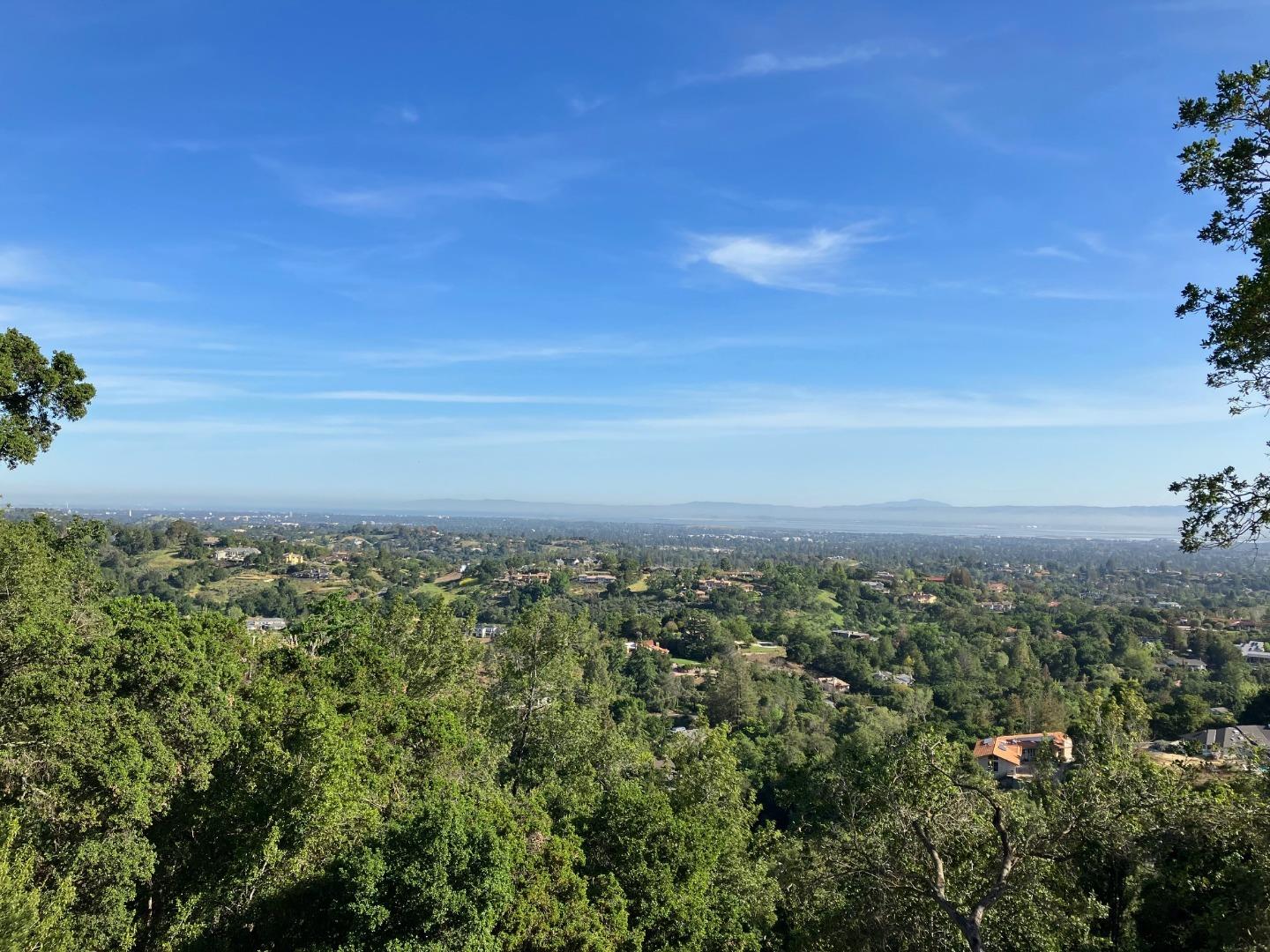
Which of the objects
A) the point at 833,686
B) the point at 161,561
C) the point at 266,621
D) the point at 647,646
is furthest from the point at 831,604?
the point at 161,561

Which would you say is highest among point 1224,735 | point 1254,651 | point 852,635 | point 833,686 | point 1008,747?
point 1224,735

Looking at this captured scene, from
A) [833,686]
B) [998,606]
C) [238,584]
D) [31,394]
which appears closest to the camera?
[31,394]

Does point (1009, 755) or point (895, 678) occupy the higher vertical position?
point (1009, 755)

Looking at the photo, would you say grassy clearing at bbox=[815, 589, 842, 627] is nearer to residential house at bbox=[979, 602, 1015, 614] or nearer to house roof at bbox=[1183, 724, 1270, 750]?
residential house at bbox=[979, 602, 1015, 614]

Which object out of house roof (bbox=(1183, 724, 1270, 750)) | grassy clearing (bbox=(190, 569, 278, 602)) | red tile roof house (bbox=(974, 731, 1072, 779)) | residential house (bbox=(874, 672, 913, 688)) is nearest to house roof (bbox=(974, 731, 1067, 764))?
red tile roof house (bbox=(974, 731, 1072, 779))

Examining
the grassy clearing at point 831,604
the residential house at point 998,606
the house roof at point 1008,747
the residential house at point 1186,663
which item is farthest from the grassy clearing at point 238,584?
the residential house at point 998,606

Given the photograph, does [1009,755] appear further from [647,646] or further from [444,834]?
[647,646]

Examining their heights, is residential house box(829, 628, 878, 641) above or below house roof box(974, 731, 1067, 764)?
below

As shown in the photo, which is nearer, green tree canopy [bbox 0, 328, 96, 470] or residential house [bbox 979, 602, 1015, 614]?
green tree canopy [bbox 0, 328, 96, 470]

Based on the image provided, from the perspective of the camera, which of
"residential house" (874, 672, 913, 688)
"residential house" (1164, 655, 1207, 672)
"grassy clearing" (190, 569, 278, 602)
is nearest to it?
"residential house" (874, 672, 913, 688)

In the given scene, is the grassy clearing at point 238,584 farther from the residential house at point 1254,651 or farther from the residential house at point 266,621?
the residential house at point 1254,651

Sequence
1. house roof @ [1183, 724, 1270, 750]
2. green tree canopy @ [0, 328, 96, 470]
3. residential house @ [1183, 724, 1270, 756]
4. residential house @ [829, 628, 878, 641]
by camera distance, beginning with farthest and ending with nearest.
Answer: residential house @ [829, 628, 878, 641], house roof @ [1183, 724, 1270, 750], residential house @ [1183, 724, 1270, 756], green tree canopy @ [0, 328, 96, 470]

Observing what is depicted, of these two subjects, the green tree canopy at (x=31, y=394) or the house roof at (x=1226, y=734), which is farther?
the house roof at (x=1226, y=734)
